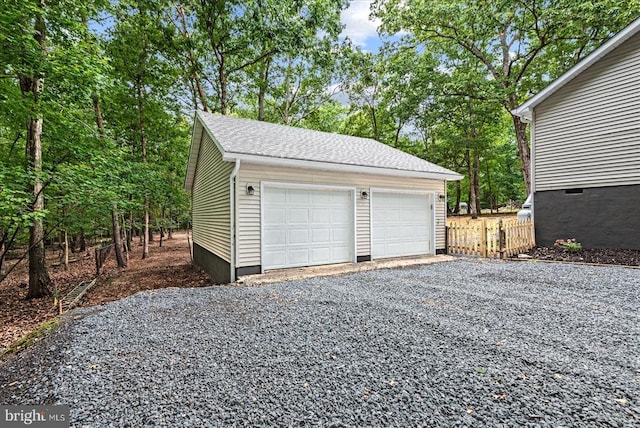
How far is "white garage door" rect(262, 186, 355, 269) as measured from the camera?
634 centimetres

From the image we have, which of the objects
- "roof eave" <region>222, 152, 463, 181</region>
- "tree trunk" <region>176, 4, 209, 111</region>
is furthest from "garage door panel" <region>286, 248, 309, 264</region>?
"tree trunk" <region>176, 4, 209, 111</region>

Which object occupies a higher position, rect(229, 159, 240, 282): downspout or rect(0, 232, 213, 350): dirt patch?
rect(229, 159, 240, 282): downspout

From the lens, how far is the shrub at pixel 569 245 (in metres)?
7.88

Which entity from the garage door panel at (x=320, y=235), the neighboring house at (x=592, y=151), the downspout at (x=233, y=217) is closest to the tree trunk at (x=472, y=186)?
the neighboring house at (x=592, y=151)

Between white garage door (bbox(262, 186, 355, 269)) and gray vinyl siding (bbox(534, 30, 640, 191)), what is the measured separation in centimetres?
690

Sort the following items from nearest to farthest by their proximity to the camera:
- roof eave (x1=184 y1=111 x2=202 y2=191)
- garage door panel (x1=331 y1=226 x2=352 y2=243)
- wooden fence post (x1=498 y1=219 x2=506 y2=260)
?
1. garage door panel (x1=331 y1=226 x2=352 y2=243)
2. wooden fence post (x1=498 y1=219 x2=506 y2=260)
3. roof eave (x1=184 y1=111 x2=202 y2=191)

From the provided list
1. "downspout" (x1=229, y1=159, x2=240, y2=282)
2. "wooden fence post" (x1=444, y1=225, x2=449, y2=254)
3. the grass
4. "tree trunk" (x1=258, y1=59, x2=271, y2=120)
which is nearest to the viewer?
the grass

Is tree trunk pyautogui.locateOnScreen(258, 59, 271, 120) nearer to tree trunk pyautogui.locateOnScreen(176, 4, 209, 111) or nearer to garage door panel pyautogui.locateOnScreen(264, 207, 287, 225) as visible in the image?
tree trunk pyautogui.locateOnScreen(176, 4, 209, 111)

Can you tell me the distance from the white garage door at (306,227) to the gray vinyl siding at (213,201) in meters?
0.94

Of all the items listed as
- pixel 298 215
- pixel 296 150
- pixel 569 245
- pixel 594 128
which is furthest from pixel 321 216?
pixel 594 128

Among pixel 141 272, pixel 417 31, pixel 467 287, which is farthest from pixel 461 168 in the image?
pixel 141 272

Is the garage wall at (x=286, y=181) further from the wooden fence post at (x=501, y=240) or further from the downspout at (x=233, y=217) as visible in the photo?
the wooden fence post at (x=501, y=240)

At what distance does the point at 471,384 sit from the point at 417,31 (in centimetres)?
1846

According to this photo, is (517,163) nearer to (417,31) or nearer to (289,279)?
(417,31)
